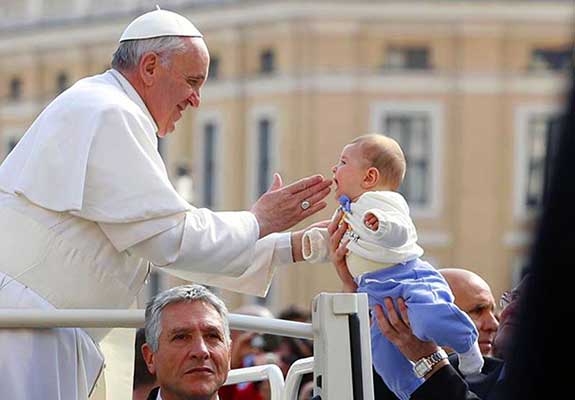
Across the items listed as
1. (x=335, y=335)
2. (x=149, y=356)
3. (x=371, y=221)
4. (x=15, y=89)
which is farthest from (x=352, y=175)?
(x=15, y=89)

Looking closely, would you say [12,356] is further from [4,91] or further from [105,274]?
[4,91]

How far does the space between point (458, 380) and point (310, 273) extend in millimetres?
50561

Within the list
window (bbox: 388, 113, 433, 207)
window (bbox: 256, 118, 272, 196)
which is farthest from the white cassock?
window (bbox: 256, 118, 272, 196)

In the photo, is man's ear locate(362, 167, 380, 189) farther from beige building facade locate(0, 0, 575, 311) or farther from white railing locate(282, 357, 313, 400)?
beige building facade locate(0, 0, 575, 311)

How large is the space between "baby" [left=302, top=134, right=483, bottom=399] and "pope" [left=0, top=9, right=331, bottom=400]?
189mm

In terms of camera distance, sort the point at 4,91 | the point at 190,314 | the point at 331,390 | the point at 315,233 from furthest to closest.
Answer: the point at 4,91
the point at 315,233
the point at 190,314
the point at 331,390

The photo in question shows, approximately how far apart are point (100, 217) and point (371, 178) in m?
0.91

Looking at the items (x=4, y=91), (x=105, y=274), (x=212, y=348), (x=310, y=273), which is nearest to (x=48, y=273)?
(x=105, y=274)

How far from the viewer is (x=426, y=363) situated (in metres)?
4.60

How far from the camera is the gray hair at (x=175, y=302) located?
457 centimetres

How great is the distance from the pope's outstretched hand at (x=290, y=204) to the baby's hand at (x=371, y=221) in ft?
0.43

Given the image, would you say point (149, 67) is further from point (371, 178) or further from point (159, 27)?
point (371, 178)

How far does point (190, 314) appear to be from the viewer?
466 cm

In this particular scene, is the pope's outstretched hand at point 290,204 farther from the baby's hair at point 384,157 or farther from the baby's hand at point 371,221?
the baby's hair at point 384,157
